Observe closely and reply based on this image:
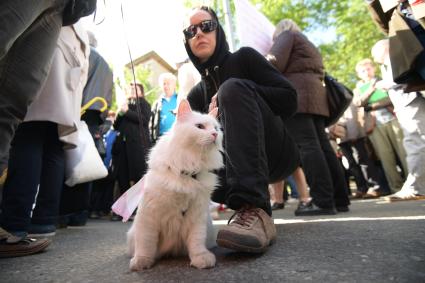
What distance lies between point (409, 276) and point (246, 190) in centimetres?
81

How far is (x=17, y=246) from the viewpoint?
6.65ft

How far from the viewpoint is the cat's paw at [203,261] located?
1503 millimetres

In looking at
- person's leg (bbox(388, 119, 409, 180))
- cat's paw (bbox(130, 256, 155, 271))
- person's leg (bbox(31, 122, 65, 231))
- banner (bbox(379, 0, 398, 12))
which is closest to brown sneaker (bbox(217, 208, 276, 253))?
cat's paw (bbox(130, 256, 155, 271))

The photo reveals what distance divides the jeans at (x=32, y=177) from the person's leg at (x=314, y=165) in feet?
7.23

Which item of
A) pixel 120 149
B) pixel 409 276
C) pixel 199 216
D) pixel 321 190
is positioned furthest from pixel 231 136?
pixel 120 149

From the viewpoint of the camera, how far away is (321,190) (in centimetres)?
329

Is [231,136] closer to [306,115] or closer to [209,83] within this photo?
[209,83]

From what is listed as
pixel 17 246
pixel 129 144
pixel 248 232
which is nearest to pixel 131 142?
pixel 129 144

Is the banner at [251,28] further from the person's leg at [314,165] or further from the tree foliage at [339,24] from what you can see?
the tree foliage at [339,24]

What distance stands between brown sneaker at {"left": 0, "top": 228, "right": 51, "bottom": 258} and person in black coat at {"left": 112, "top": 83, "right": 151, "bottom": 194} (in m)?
2.82

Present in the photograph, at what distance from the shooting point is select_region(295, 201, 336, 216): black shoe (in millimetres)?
3277

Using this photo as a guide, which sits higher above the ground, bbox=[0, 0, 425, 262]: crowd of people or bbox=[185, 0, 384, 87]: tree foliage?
bbox=[185, 0, 384, 87]: tree foliage

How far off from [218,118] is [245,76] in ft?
1.60

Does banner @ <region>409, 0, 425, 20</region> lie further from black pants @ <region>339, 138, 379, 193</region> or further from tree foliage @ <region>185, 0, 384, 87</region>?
tree foliage @ <region>185, 0, 384, 87</region>
